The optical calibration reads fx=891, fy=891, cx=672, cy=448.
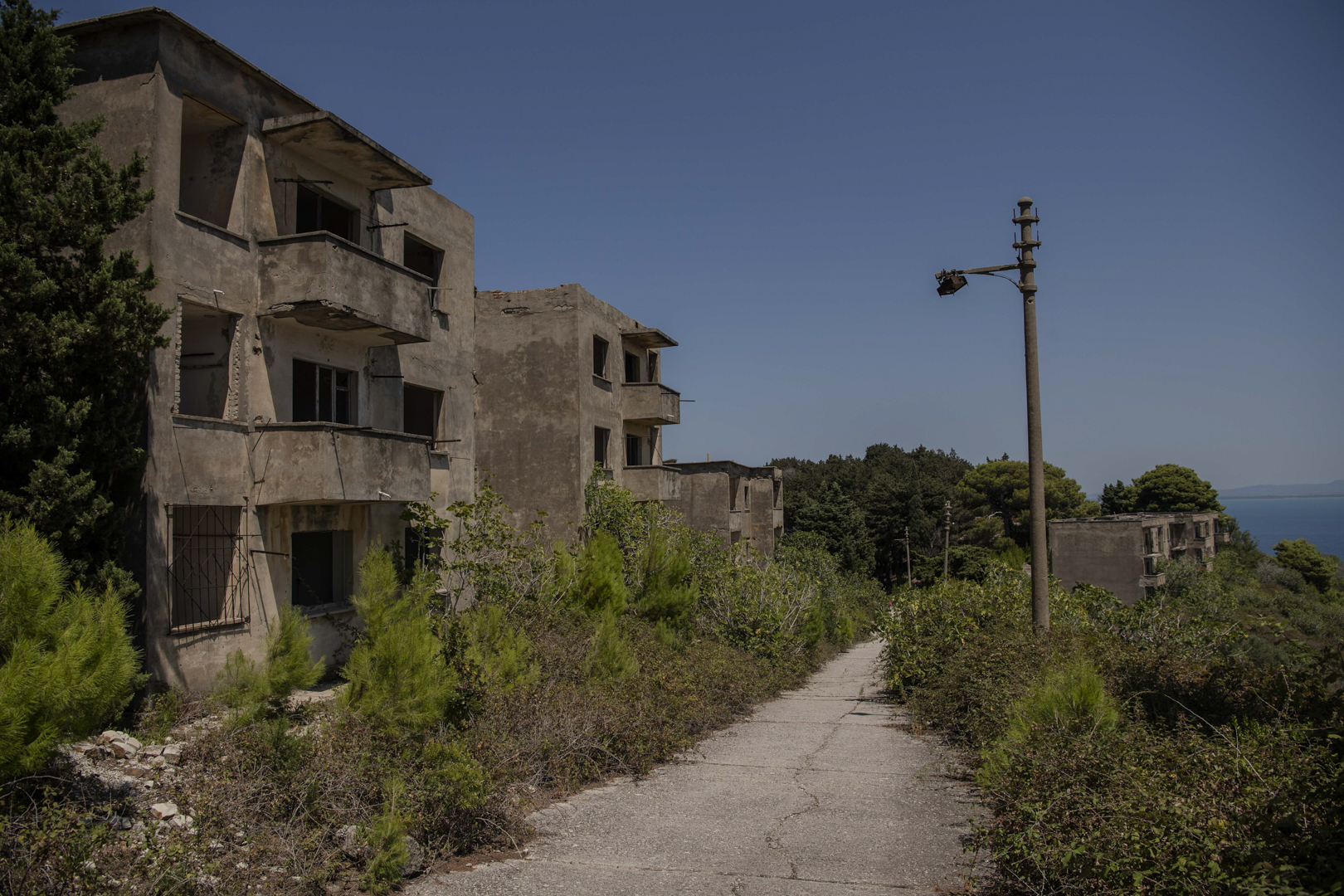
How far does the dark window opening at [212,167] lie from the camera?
13391mm

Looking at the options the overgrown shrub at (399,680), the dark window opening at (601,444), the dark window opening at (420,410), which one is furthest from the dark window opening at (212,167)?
the dark window opening at (601,444)

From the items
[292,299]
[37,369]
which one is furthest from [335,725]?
[292,299]

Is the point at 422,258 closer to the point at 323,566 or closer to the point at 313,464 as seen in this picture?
the point at 323,566

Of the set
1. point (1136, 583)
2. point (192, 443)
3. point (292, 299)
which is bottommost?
point (1136, 583)

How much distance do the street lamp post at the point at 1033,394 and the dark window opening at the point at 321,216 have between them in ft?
34.5

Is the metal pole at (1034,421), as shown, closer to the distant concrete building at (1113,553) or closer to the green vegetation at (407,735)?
the green vegetation at (407,735)

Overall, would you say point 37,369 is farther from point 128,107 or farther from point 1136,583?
point 1136,583

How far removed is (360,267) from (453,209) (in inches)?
219

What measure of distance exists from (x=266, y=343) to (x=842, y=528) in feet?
166

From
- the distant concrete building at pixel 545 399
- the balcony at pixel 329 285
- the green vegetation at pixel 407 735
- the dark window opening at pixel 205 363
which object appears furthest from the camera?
the distant concrete building at pixel 545 399

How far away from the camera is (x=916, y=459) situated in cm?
8869

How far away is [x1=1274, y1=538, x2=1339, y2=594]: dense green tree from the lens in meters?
69.6

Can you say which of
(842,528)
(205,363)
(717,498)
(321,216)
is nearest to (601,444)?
(717,498)

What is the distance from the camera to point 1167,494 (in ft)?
262
